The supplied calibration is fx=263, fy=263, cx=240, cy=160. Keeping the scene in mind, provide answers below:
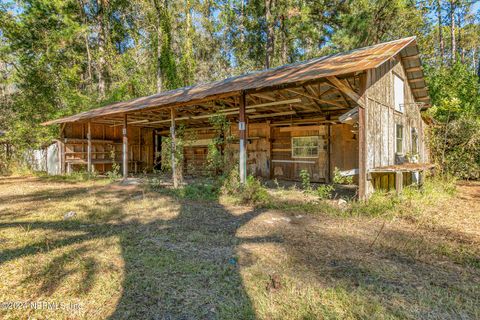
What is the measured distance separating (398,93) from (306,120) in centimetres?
335

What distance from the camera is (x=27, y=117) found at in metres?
17.8

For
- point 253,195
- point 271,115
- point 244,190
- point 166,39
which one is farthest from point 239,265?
point 166,39

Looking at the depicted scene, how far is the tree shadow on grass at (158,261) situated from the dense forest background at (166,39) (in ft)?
42.6

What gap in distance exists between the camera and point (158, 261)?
332 cm

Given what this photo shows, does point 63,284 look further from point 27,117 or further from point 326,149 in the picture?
point 27,117

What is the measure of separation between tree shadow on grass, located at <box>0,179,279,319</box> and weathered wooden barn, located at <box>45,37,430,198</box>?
314cm

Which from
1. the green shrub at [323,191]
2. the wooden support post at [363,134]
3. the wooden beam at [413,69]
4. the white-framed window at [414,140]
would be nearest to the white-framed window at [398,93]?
the wooden beam at [413,69]

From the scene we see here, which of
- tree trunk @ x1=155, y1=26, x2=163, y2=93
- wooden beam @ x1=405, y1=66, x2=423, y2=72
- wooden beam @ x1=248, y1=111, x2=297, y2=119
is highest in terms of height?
tree trunk @ x1=155, y1=26, x2=163, y2=93

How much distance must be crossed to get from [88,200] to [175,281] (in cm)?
551

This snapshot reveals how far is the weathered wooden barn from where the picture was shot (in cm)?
625

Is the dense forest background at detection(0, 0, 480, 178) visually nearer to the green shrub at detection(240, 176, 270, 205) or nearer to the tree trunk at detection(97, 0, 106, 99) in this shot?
the tree trunk at detection(97, 0, 106, 99)

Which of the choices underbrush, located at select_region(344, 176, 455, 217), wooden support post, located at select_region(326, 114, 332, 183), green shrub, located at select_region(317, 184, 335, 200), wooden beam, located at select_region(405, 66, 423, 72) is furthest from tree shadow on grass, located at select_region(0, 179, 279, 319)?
wooden beam, located at select_region(405, 66, 423, 72)

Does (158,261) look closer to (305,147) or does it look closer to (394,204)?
(394,204)

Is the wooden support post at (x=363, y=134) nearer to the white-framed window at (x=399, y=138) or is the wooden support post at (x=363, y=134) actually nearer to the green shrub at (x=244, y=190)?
the green shrub at (x=244, y=190)
